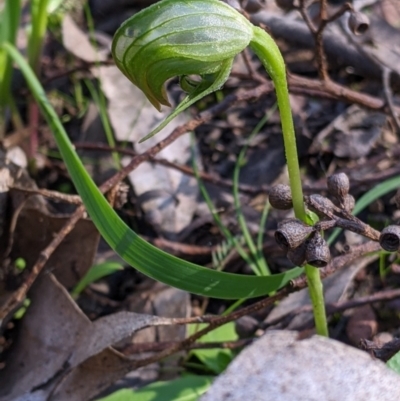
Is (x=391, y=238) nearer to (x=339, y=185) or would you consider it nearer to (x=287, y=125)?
(x=339, y=185)

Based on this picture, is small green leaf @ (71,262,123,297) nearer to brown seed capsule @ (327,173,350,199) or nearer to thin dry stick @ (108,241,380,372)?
thin dry stick @ (108,241,380,372)

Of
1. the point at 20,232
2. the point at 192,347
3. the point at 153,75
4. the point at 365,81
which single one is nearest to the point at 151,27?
the point at 153,75

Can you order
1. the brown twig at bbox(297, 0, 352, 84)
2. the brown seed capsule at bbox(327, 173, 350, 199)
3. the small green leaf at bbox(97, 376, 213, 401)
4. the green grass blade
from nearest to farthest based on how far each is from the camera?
the brown seed capsule at bbox(327, 173, 350, 199)
the small green leaf at bbox(97, 376, 213, 401)
the brown twig at bbox(297, 0, 352, 84)
the green grass blade

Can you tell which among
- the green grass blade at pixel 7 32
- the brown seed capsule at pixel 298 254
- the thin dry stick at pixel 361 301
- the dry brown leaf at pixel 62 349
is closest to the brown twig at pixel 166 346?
the dry brown leaf at pixel 62 349

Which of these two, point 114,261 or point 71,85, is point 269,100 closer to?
point 71,85

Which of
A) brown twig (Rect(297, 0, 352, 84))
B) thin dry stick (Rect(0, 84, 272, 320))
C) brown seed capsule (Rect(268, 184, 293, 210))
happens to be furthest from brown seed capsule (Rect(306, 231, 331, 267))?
brown twig (Rect(297, 0, 352, 84))

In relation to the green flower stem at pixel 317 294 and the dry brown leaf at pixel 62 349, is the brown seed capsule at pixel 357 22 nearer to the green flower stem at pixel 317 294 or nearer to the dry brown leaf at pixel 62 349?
the green flower stem at pixel 317 294
